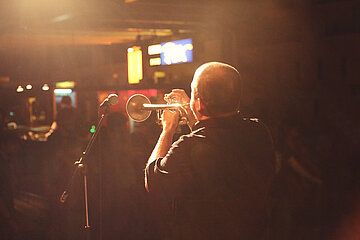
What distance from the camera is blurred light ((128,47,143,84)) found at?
6.32 metres

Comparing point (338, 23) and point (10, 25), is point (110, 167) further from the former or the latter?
point (338, 23)

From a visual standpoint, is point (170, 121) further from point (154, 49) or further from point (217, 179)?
point (154, 49)

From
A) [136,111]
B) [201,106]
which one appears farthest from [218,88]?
[136,111]

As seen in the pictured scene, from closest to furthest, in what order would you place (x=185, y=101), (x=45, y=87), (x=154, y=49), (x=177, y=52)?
(x=185, y=101) < (x=177, y=52) < (x=154, y=49) < (x=45, y=87)

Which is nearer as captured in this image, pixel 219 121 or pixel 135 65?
pixel 219 121

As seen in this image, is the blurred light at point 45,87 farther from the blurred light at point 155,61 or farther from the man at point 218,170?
the man at point 218,170

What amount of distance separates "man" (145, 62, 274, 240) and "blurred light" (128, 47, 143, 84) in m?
4.54

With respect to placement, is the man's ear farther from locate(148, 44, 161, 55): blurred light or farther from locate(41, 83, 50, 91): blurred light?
locate(41, 83, 50, 91): blurred light

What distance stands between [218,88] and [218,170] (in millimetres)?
352

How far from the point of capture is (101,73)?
41.7ft

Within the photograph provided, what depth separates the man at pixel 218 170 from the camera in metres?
1.78

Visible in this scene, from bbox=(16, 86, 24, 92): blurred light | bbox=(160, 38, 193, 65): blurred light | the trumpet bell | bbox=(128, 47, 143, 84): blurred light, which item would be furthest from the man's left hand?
bbox=(16, 86, 24, 92): blurred light

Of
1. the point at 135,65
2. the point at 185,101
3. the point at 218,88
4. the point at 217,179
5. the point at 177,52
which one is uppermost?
the point at 177,52

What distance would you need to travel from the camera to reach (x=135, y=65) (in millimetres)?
6402
